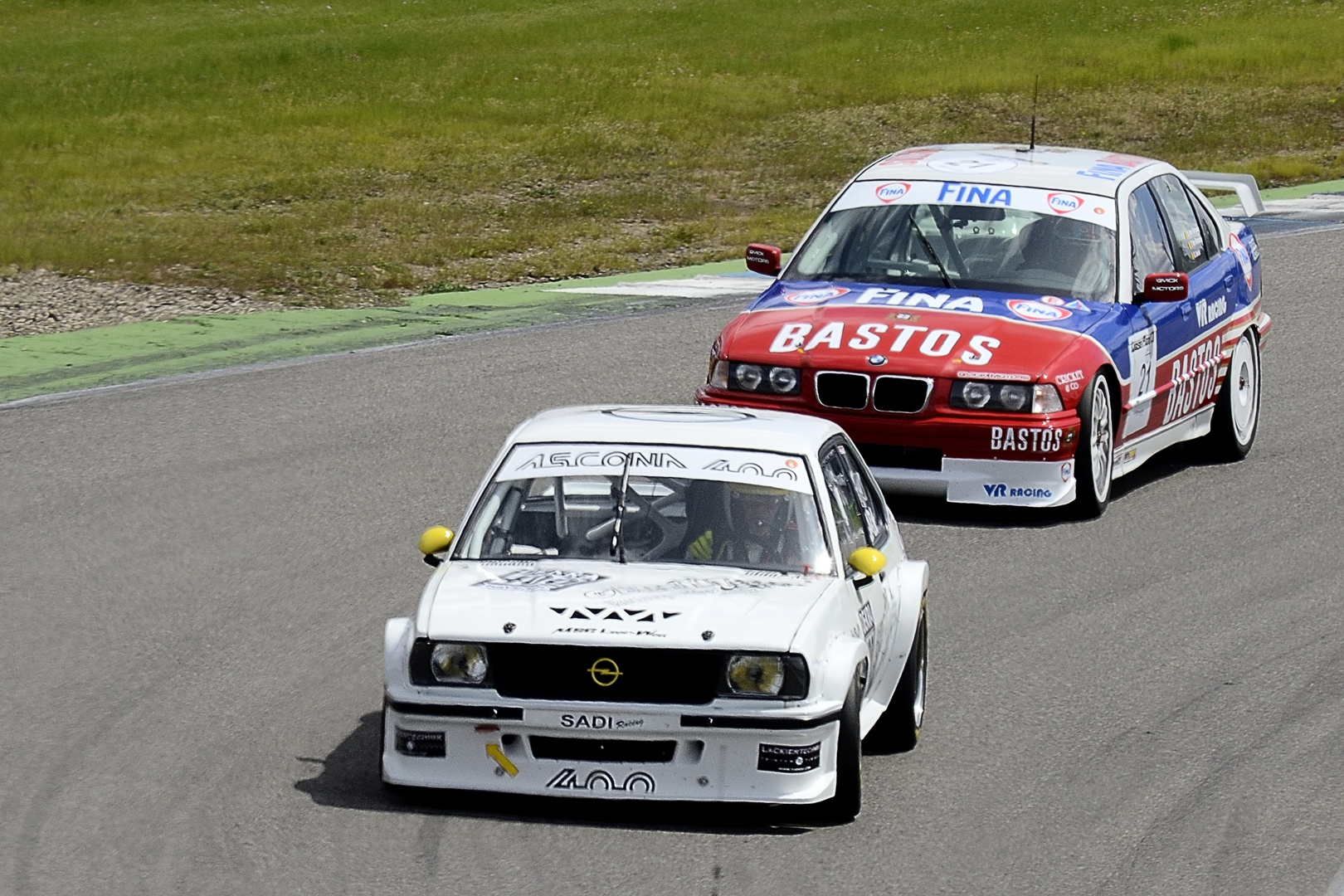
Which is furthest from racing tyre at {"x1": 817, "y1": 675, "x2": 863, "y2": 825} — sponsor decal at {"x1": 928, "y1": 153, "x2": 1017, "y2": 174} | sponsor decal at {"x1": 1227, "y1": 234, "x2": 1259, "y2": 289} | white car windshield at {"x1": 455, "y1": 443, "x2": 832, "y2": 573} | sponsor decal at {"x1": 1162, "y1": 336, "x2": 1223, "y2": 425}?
sponsor decal at {"x1": 1227, "y1": 234, "x2": 1259, "y2": 289}

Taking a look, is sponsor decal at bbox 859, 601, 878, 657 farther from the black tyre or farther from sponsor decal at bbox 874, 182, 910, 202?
sponsor decal at bbox 874, 182, 910, 202

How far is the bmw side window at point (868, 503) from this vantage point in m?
7.53

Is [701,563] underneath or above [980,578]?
above

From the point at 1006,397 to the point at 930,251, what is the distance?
4.69 ft

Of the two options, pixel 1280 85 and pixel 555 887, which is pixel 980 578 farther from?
pixel 1280 85

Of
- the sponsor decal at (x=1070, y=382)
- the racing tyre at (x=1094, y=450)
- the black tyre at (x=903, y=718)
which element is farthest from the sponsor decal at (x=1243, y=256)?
the black tyre at (x=903, y=718)

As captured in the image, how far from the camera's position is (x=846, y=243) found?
12.1 meters

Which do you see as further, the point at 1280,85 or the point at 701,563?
the point at 1280,85

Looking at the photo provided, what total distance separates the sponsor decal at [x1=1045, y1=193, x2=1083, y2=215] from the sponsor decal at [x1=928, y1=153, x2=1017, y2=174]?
438 mm

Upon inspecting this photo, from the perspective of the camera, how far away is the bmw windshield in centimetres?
1156

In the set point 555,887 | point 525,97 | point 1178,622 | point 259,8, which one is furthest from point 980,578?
point 259,8

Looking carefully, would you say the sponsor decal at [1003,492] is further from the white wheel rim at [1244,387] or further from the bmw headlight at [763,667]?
the bmw headlight at [763,667]

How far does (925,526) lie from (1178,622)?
1910 millimetres

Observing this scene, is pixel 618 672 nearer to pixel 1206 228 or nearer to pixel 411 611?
pixel 411 611
